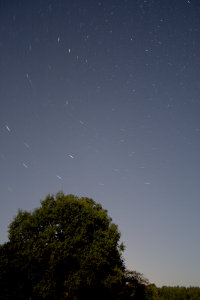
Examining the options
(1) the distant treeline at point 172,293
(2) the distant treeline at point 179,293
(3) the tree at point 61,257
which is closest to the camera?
(3) the tree at point 61,257

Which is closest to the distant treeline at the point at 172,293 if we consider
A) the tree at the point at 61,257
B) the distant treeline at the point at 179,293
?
the distant treeline at the point at 179,293

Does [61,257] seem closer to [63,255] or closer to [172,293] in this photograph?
[63,255]

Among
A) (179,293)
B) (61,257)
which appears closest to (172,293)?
(179,293)

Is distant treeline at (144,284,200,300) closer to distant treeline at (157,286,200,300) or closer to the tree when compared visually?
distant treeline at (157,286,200,300)

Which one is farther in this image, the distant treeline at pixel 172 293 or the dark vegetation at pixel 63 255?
the distant treeline at pixel 172 293

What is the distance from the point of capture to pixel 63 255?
2508cm

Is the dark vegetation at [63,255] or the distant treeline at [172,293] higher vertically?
the dark vegetation at [63,255]

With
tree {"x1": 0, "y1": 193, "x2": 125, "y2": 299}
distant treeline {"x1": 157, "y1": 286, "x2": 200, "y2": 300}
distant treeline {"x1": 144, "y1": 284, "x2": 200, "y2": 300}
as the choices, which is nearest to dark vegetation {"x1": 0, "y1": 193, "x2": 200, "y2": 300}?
tree {"x1": 0, "y1": 193, "x2": 125, "y2": 299}

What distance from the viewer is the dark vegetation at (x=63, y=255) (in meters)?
24.6

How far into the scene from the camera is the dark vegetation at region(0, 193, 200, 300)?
970 inches

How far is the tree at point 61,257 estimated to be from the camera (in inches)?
969

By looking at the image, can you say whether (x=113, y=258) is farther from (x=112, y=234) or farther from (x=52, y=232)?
(x=52, y=232)

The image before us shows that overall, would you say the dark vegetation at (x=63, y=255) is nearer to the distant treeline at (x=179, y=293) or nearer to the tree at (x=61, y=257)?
the tree at (x=61, y=257)

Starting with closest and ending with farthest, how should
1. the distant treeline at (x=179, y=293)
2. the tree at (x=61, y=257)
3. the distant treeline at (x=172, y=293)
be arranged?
the tree at (x=61, y=257) < the distant treeline at (x=172, y=293) < the distant treeline at (x=179, y=293)
